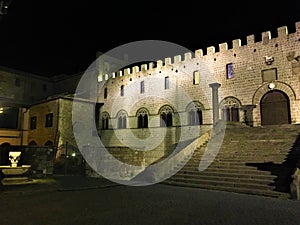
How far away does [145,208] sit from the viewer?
6152mm

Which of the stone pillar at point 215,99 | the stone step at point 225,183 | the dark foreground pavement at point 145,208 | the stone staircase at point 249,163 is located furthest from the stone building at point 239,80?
the dark foreground pavement at point 145,208

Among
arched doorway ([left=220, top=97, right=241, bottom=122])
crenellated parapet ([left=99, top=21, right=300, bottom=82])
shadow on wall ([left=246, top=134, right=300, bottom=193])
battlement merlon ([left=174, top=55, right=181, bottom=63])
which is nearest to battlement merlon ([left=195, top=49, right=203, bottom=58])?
crenellated parapet ([left=99, top=21, right=300, bottom=82])

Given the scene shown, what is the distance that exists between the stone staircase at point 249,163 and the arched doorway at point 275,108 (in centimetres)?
361

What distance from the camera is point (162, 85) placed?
23.2m

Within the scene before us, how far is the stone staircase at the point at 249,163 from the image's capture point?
8320 mm

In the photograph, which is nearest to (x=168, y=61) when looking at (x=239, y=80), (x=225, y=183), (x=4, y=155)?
(x=239, y=80)

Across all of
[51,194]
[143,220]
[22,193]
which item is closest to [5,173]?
[22,193]

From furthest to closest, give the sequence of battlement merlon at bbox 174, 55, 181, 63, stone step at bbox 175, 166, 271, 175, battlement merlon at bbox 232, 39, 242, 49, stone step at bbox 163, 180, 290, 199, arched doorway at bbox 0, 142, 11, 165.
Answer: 1. battlement merlon at bbox 174, 55, 181, 63
2. battlement merlon at bbox 232, 39, 242, 49
3. arched doorway at bbox 0, 142, 11, 165
4. stone step at bbox 175, 166, 271, 175
5. stone step at bbox 163, 180, 290, 199

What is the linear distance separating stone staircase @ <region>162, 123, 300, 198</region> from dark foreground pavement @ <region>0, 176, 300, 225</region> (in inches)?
30.2

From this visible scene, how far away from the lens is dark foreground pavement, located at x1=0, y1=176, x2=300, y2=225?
507 centimetres

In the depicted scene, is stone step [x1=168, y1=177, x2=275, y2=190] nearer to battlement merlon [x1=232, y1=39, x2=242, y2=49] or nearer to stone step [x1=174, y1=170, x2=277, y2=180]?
stone step [x1=174, y1=170, x2=277, y2=180]

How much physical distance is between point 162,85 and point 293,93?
11.0 meters

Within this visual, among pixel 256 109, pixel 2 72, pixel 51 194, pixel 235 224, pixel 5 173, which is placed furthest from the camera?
pixel 2 72

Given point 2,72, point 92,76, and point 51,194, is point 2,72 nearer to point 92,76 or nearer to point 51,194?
point 92,76
